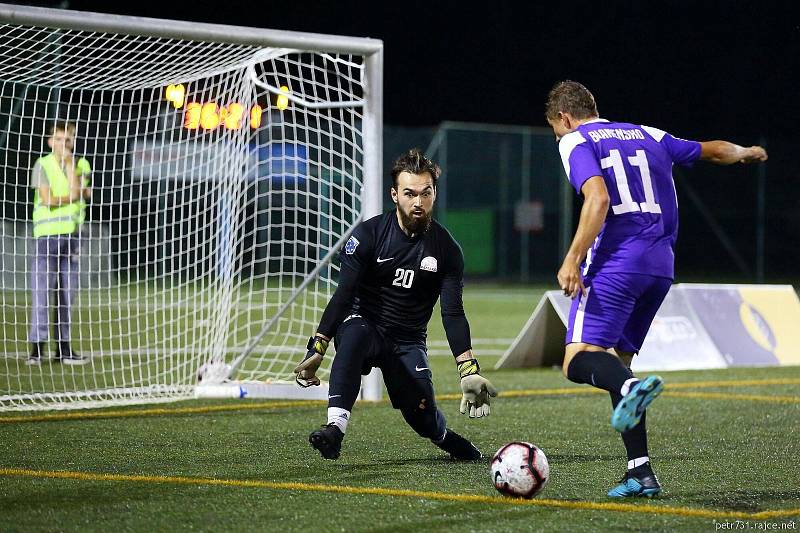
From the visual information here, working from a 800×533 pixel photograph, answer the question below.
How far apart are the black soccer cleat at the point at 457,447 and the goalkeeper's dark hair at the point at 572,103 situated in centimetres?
173

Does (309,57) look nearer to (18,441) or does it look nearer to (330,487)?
(18,441)

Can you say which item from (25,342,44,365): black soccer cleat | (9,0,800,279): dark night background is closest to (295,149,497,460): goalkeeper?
(25,342,44,365): black soccer cleat

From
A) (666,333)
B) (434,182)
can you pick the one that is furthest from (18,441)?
(666,333)

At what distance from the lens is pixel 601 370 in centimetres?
539

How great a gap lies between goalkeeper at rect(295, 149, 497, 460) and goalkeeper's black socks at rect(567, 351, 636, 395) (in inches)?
25.4

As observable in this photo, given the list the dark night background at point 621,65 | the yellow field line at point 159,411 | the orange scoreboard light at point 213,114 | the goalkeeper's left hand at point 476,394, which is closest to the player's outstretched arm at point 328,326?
the goalkeeper's left hand at point 476,394

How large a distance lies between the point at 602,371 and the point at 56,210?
6755 millimetres

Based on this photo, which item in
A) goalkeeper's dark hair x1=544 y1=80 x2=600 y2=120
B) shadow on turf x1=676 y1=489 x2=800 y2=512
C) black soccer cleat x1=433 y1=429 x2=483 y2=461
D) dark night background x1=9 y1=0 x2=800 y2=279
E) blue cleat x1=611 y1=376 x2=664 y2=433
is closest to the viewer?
blue cleat x1=611 y1=376 x2=664 y2=433

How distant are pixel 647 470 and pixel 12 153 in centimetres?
667

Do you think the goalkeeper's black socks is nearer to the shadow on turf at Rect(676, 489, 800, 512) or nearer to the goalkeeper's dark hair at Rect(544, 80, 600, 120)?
the shadow on turf at Rect(676, 489, 800, 512)

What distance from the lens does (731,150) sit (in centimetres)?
580

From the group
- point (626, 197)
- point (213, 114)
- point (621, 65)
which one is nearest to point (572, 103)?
point (626, 197)

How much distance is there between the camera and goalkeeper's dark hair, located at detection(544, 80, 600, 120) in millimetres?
5727

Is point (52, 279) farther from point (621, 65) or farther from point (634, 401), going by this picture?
point (621, 65)
